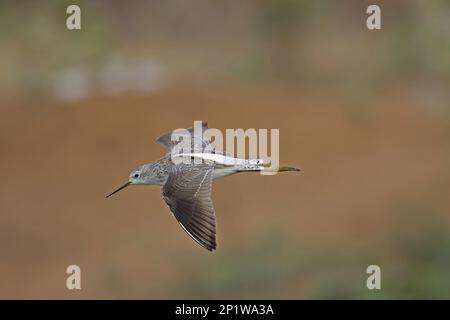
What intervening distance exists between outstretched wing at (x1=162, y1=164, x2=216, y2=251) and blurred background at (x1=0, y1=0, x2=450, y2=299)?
14.7 ft

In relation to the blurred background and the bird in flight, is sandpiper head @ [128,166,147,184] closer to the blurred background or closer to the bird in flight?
the bird in flight

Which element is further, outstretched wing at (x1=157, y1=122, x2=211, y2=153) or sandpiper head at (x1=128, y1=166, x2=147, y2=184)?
outstretched wing at (x1=157, y1=122, x2=211, y2=153)

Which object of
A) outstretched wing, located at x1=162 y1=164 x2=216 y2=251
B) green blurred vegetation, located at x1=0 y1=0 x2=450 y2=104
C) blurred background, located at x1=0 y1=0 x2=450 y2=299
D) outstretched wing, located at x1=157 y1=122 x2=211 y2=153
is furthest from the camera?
green blurred vegetation, located at x1=0 y1=0 x2=450 y2=104

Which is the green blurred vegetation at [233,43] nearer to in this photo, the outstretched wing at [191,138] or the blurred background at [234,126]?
the blurred background at [234,126]

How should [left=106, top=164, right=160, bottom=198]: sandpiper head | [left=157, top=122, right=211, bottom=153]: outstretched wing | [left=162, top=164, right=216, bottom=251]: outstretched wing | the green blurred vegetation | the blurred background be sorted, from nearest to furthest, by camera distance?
1. [left=162, top=164, right=216, bottom=251]: outstretched wing
2. [left=106, top=164, right=160, bottom=198]: sandpiper head
3. [left=157, top=122, right=211, bottom=153]: outstretched wing
4. the blurred background
5. the green blurred vegetation

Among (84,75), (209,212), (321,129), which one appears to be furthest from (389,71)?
(209,212)

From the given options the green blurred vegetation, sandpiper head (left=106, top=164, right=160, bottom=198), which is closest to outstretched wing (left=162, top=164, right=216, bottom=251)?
sandpiper head (left=106, top=164, right=160, bottom=198)

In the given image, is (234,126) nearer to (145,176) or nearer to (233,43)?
(233,43)

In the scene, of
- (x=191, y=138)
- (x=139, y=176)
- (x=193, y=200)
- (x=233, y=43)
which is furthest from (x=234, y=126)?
(x=193, y=200)

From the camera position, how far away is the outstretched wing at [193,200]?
6309mm

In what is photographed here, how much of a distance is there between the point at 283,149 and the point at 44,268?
155 inches

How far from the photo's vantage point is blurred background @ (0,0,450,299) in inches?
491

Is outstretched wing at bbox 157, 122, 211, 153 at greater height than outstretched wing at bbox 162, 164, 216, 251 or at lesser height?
greater

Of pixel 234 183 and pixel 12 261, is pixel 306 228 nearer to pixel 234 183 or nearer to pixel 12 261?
pixel 234 183
